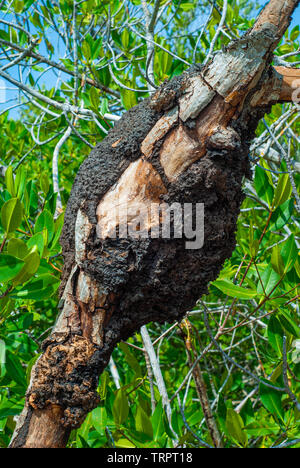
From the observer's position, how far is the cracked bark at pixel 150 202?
2.57 ft

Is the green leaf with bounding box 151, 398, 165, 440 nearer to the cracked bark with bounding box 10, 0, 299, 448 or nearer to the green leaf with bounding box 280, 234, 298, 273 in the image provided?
the cracked bark with bounding box 10, 0, 299, 448

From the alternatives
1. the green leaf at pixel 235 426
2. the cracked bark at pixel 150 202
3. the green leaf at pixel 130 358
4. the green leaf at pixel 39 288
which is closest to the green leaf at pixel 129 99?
the cracked bark at pixel 150 202

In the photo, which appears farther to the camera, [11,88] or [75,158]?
[75,158]

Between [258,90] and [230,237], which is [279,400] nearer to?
[230,237]

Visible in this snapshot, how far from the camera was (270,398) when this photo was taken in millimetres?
1163

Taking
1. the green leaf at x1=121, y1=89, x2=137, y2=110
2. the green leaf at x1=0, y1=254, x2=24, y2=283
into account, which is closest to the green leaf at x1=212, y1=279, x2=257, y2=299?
the green leaf at x1=0, y1=254, x2=24, y2=283

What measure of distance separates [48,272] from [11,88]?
1.48 meters

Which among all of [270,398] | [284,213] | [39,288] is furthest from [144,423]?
[284,213]

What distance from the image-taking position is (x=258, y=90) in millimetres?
823

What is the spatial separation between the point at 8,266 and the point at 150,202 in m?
0.34

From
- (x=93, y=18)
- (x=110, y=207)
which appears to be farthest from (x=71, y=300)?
(x=93, y=18)

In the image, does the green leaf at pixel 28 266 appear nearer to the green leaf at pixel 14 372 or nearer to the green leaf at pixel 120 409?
the green leaf at pixel 14 372

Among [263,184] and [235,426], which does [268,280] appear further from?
[235,426]

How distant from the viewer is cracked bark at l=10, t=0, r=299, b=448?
785 mm
